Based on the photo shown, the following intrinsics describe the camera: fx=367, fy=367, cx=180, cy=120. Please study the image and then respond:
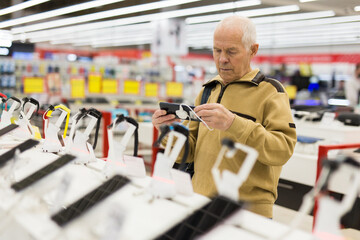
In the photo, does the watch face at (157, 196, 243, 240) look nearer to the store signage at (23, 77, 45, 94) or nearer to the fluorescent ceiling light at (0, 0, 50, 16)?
the store signage at (23, 77, 45, 94)

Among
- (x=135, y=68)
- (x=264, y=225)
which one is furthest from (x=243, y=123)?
(x=135, y=68)

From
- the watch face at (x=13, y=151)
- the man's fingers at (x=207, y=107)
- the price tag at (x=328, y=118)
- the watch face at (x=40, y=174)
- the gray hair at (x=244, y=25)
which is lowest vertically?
the price tag at (x=328, y=118)

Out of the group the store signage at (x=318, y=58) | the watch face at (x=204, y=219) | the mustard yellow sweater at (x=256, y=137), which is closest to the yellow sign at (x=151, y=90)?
the mustard yellow sweater at (x=256, y=137)

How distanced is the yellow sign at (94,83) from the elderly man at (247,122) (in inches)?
301

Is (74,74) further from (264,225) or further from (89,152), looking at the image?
(264,225)

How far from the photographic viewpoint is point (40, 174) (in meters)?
1.39

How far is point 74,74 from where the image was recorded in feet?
32.1

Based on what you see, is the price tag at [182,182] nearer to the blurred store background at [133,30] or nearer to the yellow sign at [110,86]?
the blurred store background at [133,30]

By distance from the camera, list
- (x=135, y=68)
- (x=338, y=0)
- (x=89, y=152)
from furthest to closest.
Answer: (x=135, y=68) < (x=338, y=0) < (x=89, y=152)

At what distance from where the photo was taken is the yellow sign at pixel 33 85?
8094mm

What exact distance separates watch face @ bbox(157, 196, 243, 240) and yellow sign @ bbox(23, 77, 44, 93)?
Result: 7.82 meters

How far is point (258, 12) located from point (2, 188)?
8.88 metres

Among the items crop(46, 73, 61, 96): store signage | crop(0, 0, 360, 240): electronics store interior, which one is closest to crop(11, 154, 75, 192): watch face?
crop(0, 0, 360, 240): electronics store interior

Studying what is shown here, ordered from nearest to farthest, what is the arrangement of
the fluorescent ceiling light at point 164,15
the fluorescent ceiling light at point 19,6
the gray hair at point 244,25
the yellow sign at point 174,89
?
the gray hair at point 244,25 < the fluorescent ceiling light at point 19,6 < the fluorescent ceiling light at point 164,15 < the yellow sign at point 174,89
